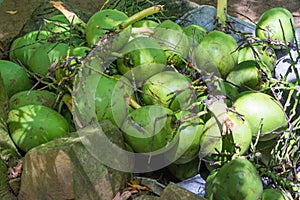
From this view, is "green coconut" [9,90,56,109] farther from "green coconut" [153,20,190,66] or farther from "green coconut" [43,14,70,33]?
"green coconut" [153,20,190,66]

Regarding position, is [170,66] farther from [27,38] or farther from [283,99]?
[27,38]

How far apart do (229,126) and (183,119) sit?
17 cm

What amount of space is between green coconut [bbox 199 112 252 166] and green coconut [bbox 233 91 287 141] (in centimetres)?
7

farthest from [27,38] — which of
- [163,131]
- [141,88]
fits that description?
[163,131]

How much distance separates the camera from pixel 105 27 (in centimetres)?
213

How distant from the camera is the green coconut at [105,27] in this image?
2.02 m

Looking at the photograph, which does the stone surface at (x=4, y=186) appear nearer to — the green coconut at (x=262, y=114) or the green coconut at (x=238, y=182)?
the green coconut at (x=238, y=182)

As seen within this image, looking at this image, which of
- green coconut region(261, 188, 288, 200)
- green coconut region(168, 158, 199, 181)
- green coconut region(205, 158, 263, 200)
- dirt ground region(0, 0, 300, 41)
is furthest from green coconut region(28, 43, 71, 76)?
dirt ground region(0, 0, 300, 41)

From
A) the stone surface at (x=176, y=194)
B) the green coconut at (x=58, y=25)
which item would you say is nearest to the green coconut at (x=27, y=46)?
the green coconut at (x=58, y=25)

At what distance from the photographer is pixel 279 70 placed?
7.88 feet

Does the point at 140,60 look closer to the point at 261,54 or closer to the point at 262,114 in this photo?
the point at 262,114

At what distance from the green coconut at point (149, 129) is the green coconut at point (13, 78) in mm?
601

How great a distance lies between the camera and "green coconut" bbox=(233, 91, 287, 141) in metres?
1.90

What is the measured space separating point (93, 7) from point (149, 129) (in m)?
2.72
